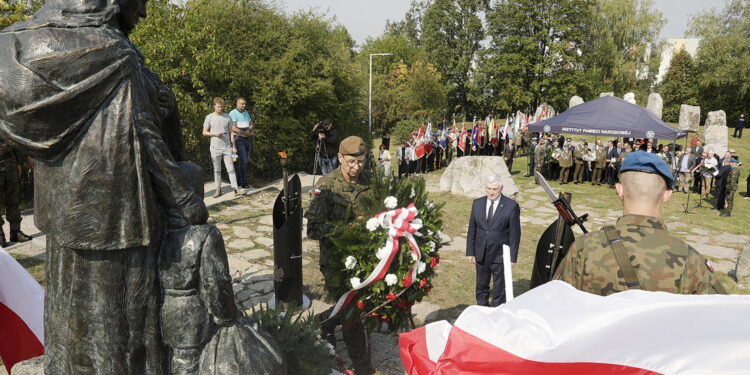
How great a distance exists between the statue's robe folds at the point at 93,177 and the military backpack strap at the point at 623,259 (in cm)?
216

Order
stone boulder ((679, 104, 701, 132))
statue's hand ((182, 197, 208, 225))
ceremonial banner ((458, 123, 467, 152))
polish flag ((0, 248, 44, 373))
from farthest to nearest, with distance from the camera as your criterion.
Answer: stone boulder ((679, 104, 701, 132)) → ceremonial banner ((458, 123, 467, 152)) → polish flag ((0, 248, 44, 373)) → statue's hand ((182, 197, 208, 225))

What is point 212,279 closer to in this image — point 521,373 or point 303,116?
point 521,373

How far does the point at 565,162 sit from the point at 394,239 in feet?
55.6

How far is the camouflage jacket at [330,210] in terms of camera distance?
4.29 metres

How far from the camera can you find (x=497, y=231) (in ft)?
19.1

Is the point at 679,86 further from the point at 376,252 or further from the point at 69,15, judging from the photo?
the point at 69,15

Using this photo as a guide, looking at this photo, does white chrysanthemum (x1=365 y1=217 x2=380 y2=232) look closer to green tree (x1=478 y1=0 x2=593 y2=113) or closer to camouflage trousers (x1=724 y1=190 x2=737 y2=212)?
camouflage trousers (x1=724 y1=190 x2=737 y2=212)

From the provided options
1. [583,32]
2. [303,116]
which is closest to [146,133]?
[303,116]

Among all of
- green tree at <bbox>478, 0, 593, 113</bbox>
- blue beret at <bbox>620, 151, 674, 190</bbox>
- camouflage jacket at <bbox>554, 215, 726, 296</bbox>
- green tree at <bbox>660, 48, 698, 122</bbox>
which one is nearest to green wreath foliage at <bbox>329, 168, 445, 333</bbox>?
camouflage jacket at <bbox>554, 215, 726, 296</bbox>

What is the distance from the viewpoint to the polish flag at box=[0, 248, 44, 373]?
357 cm

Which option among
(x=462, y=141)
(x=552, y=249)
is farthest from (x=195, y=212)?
(x=462, y=141)

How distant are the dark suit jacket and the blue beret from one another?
120 inches

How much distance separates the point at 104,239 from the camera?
2.12 metres

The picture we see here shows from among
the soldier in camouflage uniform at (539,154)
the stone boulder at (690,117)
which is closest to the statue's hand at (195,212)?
the soldier in camouflage uniform at (539,154)
